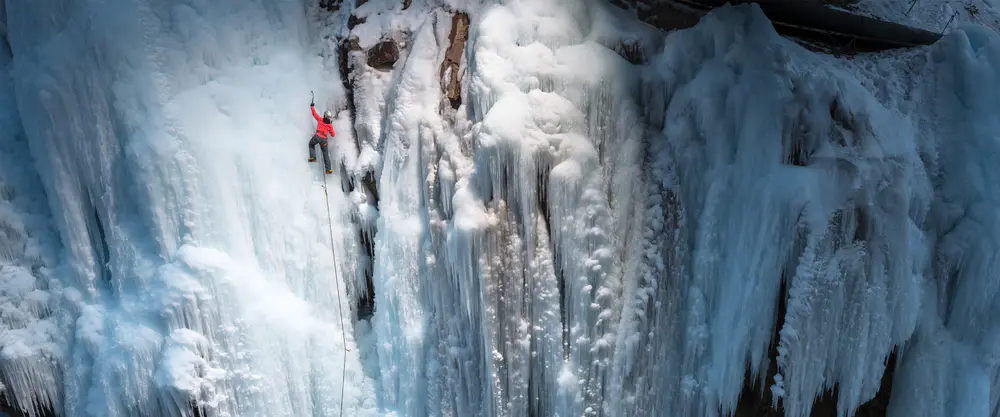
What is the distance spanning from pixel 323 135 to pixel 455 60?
139cm

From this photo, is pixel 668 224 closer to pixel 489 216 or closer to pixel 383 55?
pixel 489 216

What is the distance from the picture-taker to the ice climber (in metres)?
6.03

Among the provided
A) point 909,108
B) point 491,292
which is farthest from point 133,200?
point 909,108

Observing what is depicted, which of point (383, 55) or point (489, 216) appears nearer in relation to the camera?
point (489, 216)

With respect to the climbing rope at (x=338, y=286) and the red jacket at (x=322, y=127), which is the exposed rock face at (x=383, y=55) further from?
the climbing rope at (x=338, y=286)

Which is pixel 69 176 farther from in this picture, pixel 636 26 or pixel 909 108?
pixel 909 108

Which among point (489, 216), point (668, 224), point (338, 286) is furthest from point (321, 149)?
point (668, 224)

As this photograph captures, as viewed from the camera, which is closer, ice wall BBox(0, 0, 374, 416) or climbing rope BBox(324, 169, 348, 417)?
ice wall BBox(0, 0, 374, 416)

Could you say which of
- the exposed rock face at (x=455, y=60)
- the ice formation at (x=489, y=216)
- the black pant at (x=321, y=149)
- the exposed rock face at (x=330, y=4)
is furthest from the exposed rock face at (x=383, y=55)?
the black pant at (x=321, y=149)

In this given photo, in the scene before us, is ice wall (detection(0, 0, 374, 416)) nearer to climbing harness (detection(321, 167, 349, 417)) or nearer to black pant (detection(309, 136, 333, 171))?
climbing harness (detection(321, 167, 349, 417))

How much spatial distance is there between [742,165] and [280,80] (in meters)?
4.26

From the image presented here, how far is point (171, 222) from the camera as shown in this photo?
589cm

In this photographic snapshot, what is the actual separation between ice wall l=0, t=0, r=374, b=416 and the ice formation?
1.0 inches

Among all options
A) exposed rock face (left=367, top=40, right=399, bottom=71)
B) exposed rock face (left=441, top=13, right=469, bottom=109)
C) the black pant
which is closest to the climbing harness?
the black pant
